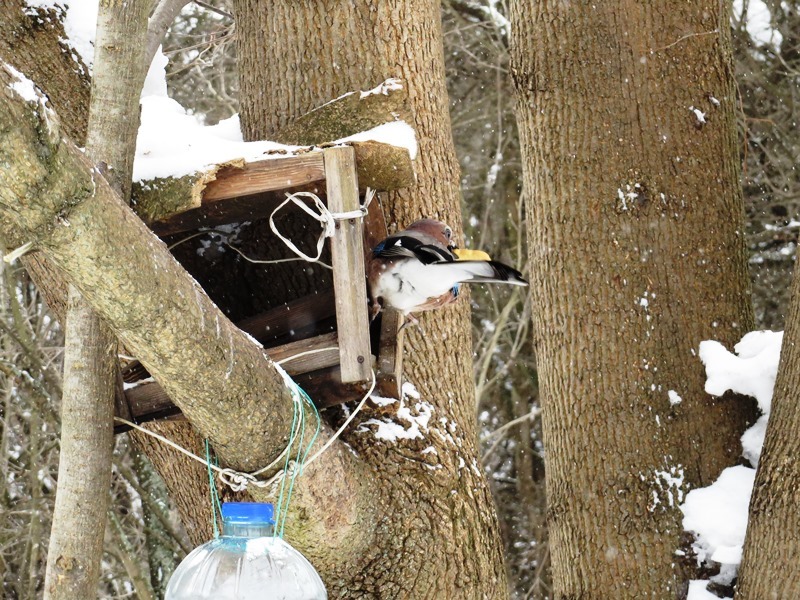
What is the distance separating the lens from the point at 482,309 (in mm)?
6293

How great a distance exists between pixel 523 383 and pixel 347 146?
15.7 feet

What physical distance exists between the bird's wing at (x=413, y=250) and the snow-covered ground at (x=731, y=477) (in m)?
0.90

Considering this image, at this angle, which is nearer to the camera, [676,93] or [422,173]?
[422,173]

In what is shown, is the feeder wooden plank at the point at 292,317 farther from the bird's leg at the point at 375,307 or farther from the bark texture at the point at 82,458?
the bark texture at the point at 82,458

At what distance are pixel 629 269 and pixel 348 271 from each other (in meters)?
0.89

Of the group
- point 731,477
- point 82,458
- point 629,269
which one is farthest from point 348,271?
point 731,477

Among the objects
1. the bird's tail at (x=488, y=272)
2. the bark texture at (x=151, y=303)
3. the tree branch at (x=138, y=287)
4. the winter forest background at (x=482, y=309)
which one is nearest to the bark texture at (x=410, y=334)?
the bark texture at (x=151, y=303)

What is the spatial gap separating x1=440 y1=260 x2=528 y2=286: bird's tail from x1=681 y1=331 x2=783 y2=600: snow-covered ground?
3.14 ft

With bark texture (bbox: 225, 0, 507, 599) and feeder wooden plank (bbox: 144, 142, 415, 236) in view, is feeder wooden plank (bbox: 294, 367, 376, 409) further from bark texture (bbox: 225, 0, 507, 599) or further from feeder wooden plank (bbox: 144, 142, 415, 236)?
feeder wooden plank (bbox: 144, 142, 415, 236)

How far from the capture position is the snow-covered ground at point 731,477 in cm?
198

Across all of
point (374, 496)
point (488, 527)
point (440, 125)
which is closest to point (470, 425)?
point (488, 527)

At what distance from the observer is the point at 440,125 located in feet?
6.95

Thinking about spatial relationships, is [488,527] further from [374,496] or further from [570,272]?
[570,272]

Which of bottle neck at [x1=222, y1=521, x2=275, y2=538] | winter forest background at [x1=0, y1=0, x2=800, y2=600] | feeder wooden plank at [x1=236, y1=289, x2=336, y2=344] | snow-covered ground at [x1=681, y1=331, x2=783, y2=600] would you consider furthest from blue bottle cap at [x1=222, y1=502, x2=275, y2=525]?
winter forest background at [x1=0, y1=0, x2=800, y2=600]
